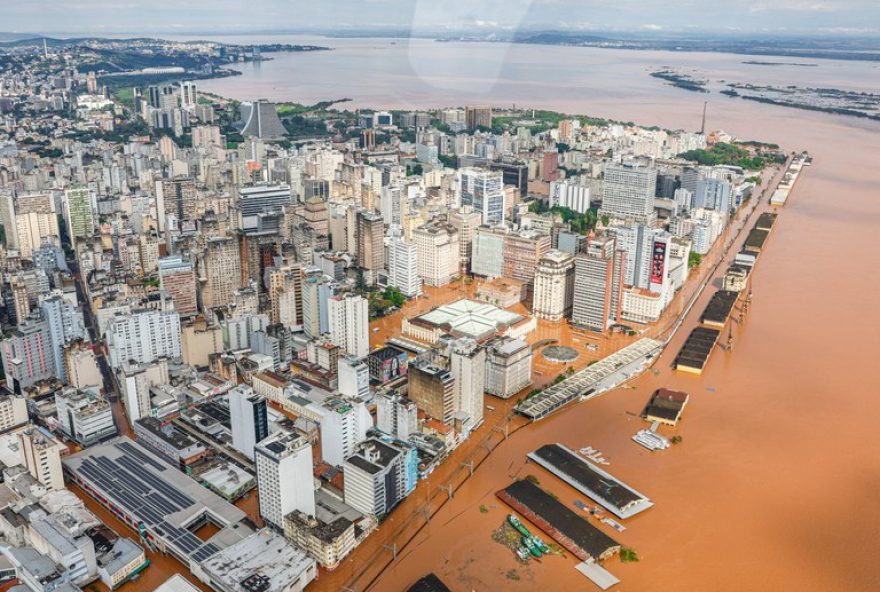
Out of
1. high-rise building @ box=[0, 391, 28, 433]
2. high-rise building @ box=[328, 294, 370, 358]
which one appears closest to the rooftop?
high-rise building @ box=[0, 391, 28, 433]

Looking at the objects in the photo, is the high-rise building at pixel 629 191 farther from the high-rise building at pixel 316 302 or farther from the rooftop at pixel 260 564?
the rooftop at pixel 260 564

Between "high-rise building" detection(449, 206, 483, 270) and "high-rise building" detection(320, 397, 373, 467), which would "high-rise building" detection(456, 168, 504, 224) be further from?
"high-rise building" detection(320, 397, 373, 467)

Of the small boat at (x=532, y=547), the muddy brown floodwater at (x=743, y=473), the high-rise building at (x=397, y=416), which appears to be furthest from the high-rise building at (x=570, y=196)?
the small boat at (x=532, y=547)

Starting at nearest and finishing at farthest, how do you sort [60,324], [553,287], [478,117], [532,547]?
[532,547]
[60,324]
[553,287]
[478,117]

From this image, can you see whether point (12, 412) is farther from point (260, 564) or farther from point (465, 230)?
point (465, 230)

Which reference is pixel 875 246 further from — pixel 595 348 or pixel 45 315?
pixel 45 315

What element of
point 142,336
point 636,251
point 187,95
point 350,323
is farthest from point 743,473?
point 187,95
